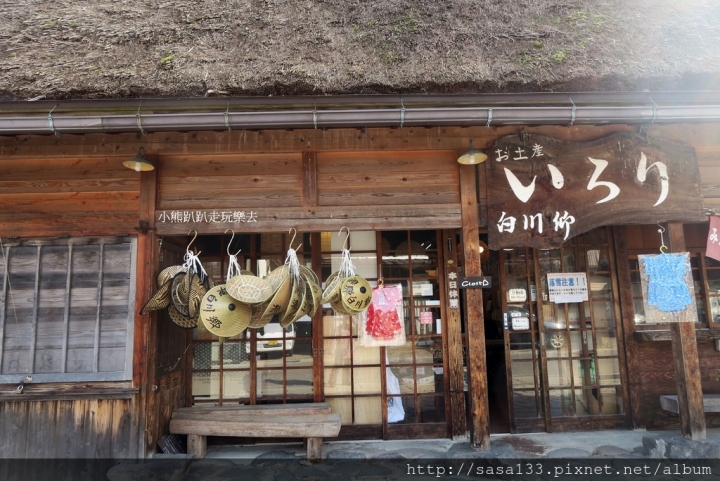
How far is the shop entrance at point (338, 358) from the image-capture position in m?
5.39

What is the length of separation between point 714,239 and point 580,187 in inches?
67.9

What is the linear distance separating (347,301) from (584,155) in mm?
2931

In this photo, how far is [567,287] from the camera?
5.68 metres

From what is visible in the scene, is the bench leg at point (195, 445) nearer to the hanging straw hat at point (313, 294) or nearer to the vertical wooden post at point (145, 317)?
the vertical wooden post at point (145, 317)

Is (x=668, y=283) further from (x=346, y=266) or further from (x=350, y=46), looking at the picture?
(x=350, y=46)

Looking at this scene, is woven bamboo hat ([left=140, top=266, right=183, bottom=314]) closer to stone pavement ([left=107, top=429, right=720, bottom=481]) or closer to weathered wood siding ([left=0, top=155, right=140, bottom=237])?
weathered wood siding ([left=0, top=155, right=140, bottom=237])

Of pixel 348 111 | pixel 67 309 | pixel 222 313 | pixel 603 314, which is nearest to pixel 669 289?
pixel 603 314

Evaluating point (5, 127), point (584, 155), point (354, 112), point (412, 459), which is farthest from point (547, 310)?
point (5, 127)

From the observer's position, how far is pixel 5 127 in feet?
11.7

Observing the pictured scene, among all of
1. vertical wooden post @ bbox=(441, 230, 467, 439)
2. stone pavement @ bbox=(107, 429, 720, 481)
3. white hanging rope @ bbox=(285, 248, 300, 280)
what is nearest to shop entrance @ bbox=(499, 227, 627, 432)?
stone pavement @ bbox=(107, 429, 720, 481)

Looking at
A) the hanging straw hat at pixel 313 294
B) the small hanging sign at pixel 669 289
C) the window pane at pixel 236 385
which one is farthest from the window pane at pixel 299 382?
the small hanging sign at pixel 669 289

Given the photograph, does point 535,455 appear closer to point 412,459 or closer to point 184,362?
point 412,459

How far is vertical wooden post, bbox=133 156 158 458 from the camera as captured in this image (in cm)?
416

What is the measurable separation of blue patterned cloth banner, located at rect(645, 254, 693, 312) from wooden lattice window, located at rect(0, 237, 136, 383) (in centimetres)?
552
